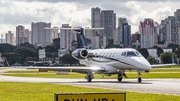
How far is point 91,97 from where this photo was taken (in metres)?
7.25

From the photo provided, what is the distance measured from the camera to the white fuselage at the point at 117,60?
33.0m

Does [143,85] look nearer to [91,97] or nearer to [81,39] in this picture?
[81,39]

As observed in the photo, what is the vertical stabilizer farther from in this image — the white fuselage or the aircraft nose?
the aircraft nose

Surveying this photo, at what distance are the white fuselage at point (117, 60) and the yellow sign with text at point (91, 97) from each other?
25440 millimetres

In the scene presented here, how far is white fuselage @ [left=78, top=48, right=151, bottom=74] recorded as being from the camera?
108 feet

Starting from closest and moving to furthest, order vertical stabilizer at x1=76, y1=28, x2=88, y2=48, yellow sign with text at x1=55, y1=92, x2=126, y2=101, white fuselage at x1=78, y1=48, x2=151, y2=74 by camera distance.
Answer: yellow sign with text at x1=55, y1=92, x2=126, y2=101 → white fuselage at x1=78, y1=48, x2=151, y2=74 → vertical stabilizer at x1=76, y1=28, x2=88, y2=48

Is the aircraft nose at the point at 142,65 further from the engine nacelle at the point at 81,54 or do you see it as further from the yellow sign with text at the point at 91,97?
the yellow sign with text at the point at 91,97

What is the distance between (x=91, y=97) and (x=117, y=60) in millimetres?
28582

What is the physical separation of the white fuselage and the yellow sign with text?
25.4m

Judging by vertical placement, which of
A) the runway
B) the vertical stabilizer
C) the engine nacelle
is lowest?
the runway

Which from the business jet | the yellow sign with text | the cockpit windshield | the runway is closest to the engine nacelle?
the business jet

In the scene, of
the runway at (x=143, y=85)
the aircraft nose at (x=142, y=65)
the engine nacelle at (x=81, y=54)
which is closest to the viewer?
the runway at (x=143, y=85)

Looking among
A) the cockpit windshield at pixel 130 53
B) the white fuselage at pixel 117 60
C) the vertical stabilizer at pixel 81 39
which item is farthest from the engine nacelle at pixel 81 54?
the cockpit windshield at pixel 130 53

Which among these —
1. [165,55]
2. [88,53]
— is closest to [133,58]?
[88,53]
